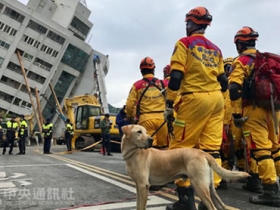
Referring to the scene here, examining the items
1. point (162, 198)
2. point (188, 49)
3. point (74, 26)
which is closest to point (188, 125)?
point (188, 49)

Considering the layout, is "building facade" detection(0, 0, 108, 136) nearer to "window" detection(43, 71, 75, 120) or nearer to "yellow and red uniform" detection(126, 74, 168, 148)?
"window" detection(43, 71, 75, 120)

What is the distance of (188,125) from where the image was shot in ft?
12.6

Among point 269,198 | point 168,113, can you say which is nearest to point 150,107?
point 168,113

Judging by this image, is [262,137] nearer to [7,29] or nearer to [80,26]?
[7,29]

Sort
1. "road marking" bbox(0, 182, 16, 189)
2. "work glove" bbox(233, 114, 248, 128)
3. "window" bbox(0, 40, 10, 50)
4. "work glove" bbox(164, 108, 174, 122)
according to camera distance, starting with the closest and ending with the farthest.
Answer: "work glove" bbox(164, 108, 174, 122), "work glove" bbox(233, 114, 248, 128), "road marking" bbox(0, 182, 16, 189), "window" bbox(0, 40, 10, 50)

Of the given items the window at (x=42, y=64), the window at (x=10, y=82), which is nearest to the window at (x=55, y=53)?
the window at (x=42, y=64)

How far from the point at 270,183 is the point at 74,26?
56439 millimetres

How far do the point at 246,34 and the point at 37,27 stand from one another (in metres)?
49.3

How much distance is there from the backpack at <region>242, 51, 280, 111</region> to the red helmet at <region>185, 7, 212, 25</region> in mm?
1045

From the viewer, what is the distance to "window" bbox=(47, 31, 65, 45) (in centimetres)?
5078

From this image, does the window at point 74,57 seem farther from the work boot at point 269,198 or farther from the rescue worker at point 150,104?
the work boot at point 269,198

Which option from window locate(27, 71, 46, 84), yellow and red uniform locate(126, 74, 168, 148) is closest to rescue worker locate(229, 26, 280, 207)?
yellow and red uniform locate(126, 74, 168, 148)

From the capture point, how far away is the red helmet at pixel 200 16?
405 centimetres

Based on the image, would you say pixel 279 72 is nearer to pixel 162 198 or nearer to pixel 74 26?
pixel 162 198
